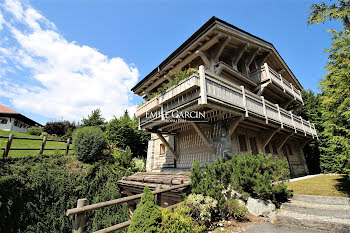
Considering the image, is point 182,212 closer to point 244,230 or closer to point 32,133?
point 244,230

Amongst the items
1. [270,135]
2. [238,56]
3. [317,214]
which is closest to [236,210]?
[317,214]

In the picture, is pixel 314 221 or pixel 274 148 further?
pixel 274 148

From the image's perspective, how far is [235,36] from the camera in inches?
408

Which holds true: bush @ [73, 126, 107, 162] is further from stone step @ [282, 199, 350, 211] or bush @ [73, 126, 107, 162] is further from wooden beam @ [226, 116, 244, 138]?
stone step @ [282, 199, 350, 211]

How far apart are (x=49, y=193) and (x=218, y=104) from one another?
9978mm

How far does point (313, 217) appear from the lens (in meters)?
5.07

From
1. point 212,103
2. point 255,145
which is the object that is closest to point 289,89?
point 255,145

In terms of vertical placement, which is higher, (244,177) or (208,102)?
(208,102)

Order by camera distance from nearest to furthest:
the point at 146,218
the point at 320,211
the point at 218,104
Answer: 1. the point at 146,218
2. the point at 320,211
3. the point at 218,104

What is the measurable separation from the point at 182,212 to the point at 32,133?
31659 millimetres

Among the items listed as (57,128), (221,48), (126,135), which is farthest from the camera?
(57,128)

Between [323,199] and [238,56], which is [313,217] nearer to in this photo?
[323,199]

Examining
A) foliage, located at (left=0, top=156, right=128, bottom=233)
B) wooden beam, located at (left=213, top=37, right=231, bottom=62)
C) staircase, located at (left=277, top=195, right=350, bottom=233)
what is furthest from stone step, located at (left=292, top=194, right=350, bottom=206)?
foliage, located at (left=0, top=156, right=128, bottom=233)

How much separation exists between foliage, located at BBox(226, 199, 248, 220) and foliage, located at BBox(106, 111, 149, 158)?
15.0 metres
